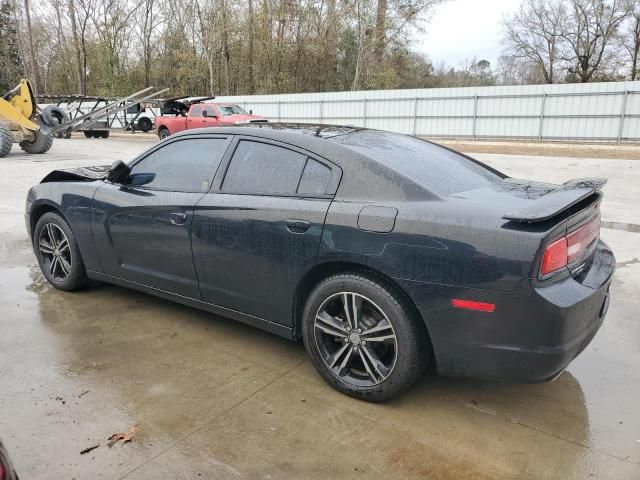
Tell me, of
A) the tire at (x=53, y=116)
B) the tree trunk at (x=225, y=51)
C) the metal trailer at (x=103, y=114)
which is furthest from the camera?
the tree trunk at (x=225, y=51)

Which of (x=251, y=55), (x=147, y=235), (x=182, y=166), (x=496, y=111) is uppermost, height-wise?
(x=251, y=55)

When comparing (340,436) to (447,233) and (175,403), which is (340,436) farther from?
(447,233)

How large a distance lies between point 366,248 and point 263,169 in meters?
0.97

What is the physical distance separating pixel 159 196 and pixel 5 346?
1.44 m

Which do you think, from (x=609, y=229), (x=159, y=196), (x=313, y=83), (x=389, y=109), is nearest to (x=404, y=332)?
(x=159, y=196)

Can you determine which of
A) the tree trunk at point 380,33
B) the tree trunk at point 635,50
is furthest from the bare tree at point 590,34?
the tree trunk at point 380,33

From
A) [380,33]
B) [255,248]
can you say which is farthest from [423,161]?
[380,33]

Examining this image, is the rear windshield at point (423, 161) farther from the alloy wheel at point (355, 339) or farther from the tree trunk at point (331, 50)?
the tree trunk at point (331, 50)

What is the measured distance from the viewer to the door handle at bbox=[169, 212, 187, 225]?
11.7 feet

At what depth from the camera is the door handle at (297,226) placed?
3000 millimetres

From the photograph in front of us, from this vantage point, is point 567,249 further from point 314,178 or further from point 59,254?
point 59,254

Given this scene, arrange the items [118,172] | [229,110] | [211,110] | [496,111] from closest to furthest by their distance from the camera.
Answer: [118,172], [211,110], [229,110], [496,111]

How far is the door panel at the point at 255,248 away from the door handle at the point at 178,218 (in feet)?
0.37

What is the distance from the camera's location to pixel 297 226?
3.03 metres
